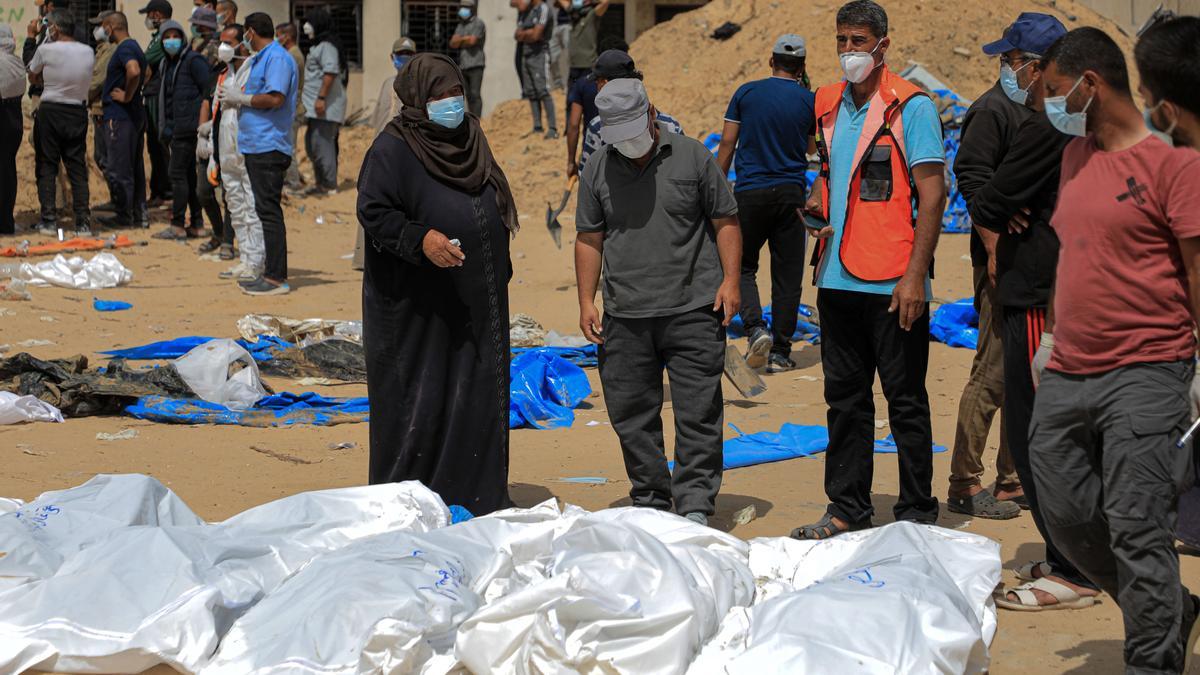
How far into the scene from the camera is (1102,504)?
367cm

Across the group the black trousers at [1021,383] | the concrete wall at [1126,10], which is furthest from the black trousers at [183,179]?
the concrete wall at [1126,10]

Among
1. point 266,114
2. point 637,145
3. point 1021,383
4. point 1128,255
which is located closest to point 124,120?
point 266,114

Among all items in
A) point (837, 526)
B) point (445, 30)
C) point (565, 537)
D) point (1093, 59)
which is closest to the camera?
point (1093, 59)

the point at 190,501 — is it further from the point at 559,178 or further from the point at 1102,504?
the point at 559,178

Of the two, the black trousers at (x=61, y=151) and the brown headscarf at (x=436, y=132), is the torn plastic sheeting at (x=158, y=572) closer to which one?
the brown headscarf at (x=436, y=132)

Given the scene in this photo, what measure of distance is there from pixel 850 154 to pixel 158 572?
2821 mm

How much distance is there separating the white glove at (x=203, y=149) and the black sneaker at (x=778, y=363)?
5555 millimetres

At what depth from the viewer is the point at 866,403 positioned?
17.3ft

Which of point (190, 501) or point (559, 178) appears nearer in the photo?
point (190, 501)

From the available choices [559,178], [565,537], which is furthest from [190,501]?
[559,178]

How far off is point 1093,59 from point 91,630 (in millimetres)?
3099

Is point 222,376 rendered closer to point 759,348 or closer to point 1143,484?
point 759,348

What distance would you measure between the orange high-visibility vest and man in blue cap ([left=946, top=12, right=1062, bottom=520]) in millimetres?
267

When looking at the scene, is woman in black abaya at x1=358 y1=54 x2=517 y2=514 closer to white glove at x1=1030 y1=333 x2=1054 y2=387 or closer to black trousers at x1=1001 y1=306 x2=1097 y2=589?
black trousers at x1=1001 y1=306 x2=1097 y2=589
